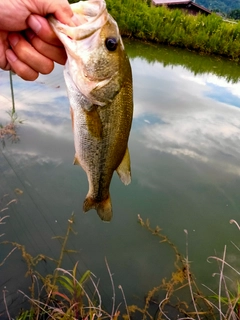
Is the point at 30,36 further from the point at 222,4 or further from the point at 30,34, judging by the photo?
the point at 222,4

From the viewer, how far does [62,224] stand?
3.17m

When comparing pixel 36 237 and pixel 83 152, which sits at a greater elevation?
pixel 83 152

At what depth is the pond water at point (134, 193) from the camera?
9.54 feet

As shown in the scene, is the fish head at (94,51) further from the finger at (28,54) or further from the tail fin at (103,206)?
the tail fin at (103,206)

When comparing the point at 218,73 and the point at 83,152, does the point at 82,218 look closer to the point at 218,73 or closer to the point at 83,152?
the point at 83,152

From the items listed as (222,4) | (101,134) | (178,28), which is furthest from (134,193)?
(222,4)

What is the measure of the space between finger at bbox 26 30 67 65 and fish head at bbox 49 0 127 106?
0.57 ft

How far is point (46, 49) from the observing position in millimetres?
1459

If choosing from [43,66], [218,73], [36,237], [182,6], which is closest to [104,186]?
[43,66]

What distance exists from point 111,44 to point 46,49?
1.16ft

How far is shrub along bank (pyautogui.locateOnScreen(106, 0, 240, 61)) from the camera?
11.5 meters

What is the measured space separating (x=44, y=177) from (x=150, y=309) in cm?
184

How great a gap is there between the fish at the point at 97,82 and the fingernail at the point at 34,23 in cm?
8

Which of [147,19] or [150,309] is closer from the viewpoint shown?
[150,309]
